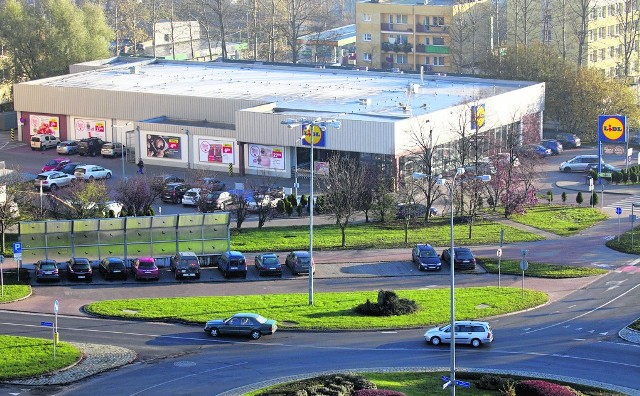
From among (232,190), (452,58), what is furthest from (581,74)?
(232,190)

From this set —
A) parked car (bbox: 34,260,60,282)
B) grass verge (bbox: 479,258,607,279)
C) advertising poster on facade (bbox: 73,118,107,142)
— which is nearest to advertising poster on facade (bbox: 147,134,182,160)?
advertising poster on facade (bbox: 73,118,107,142)

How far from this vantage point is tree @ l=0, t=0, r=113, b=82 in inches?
4456

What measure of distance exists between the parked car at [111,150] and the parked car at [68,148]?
2501mm

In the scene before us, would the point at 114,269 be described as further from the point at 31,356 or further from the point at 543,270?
the point at 543,270

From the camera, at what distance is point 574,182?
287 ft

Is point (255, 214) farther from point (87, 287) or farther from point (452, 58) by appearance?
point (452, 58)

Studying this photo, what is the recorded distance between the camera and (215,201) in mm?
74375

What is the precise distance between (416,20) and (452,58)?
6138mm

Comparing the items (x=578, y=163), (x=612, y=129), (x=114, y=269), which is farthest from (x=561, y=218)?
(x=114, y=269)

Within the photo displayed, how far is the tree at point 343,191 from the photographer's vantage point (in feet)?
229

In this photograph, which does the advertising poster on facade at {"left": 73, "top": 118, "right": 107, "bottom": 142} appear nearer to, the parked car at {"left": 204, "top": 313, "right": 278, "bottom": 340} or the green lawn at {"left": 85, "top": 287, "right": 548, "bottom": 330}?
the green lawn at {"left": 85, "top": 287, "right": 548, "bottom": 330}

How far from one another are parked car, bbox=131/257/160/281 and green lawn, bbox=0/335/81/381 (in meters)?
11.5

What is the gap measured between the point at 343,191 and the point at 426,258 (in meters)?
9.23

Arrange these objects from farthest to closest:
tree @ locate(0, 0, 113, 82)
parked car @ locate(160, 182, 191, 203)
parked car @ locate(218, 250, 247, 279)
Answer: tree @ locate(0, 0, 113, 82) → parked car @ locate(160, 182, 191, 203) → parked car @ locate(218, 250, 247, 279)
